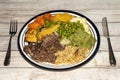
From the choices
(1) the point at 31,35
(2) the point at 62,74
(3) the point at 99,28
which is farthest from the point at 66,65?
(3) the point at 99,28

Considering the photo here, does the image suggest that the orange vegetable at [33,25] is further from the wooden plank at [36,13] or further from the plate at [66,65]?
the wooden plank at [36,13]

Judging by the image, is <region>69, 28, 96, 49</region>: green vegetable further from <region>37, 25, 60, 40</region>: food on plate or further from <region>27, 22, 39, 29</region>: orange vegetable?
<region>27, 22, 39, 29</region>: orange vegetable

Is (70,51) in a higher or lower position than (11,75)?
higher

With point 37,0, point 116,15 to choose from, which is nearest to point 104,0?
point 116,15

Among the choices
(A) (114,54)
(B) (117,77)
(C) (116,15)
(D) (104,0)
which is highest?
(D) (104,0)

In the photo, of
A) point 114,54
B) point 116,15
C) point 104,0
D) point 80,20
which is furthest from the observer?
point 104,0

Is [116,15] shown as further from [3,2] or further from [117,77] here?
[3,2]

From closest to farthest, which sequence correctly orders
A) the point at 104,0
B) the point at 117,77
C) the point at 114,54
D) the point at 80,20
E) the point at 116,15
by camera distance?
the point at 117,77
the point at 114,54
the point at 80,20
the point at 116,15
the point at 104,0

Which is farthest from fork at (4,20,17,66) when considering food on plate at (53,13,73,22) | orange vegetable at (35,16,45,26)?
food on plate at (53,13,73,22)
